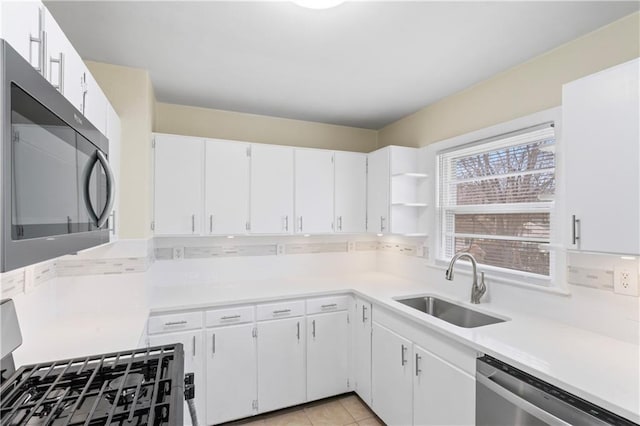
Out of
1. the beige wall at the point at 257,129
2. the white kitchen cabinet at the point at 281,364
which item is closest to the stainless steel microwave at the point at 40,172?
the white kitchen cabinet at the point at 281,364

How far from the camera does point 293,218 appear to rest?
294 cm

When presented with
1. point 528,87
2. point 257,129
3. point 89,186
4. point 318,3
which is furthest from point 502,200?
point 89,186

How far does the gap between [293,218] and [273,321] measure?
2.97 ft

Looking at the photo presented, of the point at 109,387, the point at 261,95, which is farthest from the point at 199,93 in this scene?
the point at 109,387

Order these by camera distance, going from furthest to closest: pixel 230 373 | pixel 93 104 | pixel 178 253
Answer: pixel 178 253
pixel 230 373
pixel 93 104

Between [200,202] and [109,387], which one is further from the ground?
[200,202]

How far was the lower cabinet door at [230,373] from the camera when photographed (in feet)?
7.59

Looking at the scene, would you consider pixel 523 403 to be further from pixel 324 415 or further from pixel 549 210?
pixel 324 415

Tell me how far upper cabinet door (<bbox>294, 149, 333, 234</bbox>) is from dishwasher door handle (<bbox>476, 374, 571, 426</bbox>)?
1786 millimetres

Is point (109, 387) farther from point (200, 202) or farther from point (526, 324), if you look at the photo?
point (526, 324)

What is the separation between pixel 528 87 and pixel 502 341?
1.56 metres

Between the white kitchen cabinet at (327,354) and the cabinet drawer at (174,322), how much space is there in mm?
858

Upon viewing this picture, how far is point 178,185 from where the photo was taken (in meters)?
2.55

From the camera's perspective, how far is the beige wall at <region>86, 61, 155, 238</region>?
2.16m
